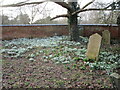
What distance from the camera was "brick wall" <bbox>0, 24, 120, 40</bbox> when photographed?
9.31 m

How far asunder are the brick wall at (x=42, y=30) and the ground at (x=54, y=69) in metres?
3.59

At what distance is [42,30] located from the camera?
9.66 m

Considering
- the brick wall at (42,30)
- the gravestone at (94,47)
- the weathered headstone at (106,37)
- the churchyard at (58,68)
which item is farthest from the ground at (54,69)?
the brick wall at (42,30)

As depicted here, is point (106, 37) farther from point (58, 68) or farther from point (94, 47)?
point (58, 68)

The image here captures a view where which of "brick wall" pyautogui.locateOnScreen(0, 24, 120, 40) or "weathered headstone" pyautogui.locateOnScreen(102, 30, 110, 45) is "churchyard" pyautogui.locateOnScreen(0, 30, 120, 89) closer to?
"weathered headstone" pyautogui.locateOnScreen(102, 30, 110, 45)

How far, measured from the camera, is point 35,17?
410 inches

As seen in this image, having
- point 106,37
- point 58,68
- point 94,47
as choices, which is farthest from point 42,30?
point 58,68

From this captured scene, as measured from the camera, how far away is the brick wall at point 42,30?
9312 mm

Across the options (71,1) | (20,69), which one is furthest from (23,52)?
(71,1)

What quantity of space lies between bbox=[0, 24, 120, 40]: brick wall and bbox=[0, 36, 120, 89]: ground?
3.59 meters

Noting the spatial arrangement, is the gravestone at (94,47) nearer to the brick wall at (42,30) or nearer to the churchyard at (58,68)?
the churchyard at (58,68)

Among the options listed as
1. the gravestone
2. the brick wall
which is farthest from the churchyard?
the brick wall

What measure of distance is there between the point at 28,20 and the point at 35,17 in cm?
55

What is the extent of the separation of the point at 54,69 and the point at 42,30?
565 centimetres
